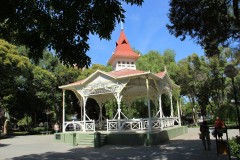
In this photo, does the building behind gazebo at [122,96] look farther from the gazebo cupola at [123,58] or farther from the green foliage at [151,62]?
the green foliage at [151,62]

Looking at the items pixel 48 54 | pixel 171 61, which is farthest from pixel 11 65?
pixel 171 61

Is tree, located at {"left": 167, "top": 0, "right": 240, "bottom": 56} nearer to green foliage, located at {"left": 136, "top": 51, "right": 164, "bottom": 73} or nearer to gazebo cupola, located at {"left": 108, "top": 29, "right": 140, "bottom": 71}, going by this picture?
gazebo cupola, located at {"left": 108, "top": 29, "right": 140, "bottom": 71}

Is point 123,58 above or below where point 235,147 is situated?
above

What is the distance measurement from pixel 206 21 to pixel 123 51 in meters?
17.3

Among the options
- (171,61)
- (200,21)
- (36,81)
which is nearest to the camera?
(200,21)

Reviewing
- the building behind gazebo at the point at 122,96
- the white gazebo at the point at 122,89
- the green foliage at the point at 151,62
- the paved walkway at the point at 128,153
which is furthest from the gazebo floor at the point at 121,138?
the green foliage at the point at 151,62

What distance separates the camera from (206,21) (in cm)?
998

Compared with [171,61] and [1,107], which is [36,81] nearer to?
[1,107]

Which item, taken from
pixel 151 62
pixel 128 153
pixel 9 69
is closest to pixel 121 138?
pixel 128 153

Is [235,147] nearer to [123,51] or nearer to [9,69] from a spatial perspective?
[123,51]

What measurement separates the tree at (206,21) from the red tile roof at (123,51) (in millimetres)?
15120

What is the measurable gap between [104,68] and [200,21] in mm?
28174

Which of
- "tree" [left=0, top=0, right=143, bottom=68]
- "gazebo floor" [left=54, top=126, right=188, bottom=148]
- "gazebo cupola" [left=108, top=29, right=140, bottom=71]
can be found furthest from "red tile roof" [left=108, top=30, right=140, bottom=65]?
"tree" [left=0, top=0, right=143, bottom=68]

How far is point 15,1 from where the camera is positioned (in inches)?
196
